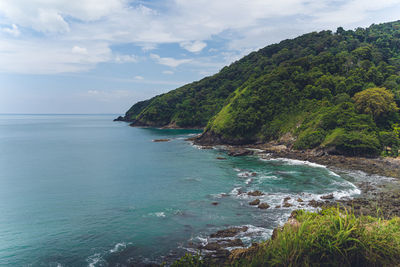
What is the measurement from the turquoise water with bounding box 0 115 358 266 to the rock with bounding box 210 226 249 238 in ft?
2.84

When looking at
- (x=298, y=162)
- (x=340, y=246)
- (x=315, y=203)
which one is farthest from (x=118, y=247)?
(x=298, y=162)

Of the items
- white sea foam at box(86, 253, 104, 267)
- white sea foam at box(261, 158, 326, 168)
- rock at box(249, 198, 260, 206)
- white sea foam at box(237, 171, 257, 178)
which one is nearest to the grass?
white sea foam at box(86, 253, 104, 267)

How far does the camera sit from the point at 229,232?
27422 mm

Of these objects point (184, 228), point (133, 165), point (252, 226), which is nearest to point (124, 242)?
point (184, 228)

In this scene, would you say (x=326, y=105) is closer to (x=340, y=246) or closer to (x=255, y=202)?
(x=255, y=202)

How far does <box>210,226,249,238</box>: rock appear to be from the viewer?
26.9m

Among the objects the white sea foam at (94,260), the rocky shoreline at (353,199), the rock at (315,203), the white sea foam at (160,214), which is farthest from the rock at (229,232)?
the rock at (315,203)

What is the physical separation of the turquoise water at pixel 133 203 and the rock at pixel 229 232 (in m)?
0.87

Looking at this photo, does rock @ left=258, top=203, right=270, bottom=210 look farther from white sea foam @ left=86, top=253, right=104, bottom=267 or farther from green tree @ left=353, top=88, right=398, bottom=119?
green tree @ left=353, top=88, right=398, bottom=119

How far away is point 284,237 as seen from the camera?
13.7m

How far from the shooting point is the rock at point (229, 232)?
2692 cm

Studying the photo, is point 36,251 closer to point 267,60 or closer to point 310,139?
point 310,139

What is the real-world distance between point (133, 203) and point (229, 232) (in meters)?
17.1

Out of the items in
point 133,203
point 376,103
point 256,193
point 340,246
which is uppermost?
point 376,103
